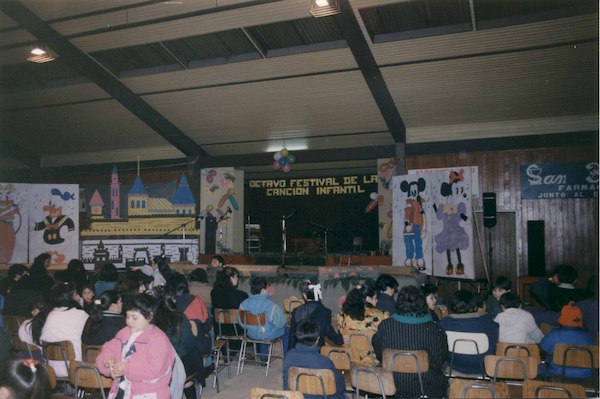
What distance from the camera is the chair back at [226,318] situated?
507cm

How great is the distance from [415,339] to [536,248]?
25.2ft

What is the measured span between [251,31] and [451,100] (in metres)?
4.32

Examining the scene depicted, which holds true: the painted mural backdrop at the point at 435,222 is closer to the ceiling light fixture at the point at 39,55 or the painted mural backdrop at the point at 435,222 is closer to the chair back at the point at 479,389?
the chair back at the point at 479,389

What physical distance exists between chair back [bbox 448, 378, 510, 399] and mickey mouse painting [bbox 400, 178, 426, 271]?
7639 millimetres

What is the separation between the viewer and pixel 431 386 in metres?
3.10

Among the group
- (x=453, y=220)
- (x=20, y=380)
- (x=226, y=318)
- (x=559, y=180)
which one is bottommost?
(x=226, y=318)

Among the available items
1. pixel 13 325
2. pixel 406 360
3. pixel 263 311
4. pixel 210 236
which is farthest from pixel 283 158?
pixel 406 360

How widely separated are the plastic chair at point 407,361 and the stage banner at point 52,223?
9.44 meters

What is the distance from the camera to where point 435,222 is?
9.91 metres

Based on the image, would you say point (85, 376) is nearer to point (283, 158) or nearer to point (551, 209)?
point (283, 158)

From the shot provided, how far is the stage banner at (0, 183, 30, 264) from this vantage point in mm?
10094

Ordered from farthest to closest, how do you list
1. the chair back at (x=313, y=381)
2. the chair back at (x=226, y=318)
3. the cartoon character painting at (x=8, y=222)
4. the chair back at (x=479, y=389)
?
the cartoon character painting at (x=8, y=222)
the chair back at (x=226, y=318)
the chair back at (x=313, y=381)
the chair back at (x=479, y=389)

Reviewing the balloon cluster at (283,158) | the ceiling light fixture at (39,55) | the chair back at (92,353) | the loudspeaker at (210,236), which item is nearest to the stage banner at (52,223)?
the loudspeaker at (210,236)

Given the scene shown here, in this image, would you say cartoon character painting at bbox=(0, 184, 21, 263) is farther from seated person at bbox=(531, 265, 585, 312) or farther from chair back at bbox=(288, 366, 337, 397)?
seated person at bbox=(531, 265, 585, 312)
